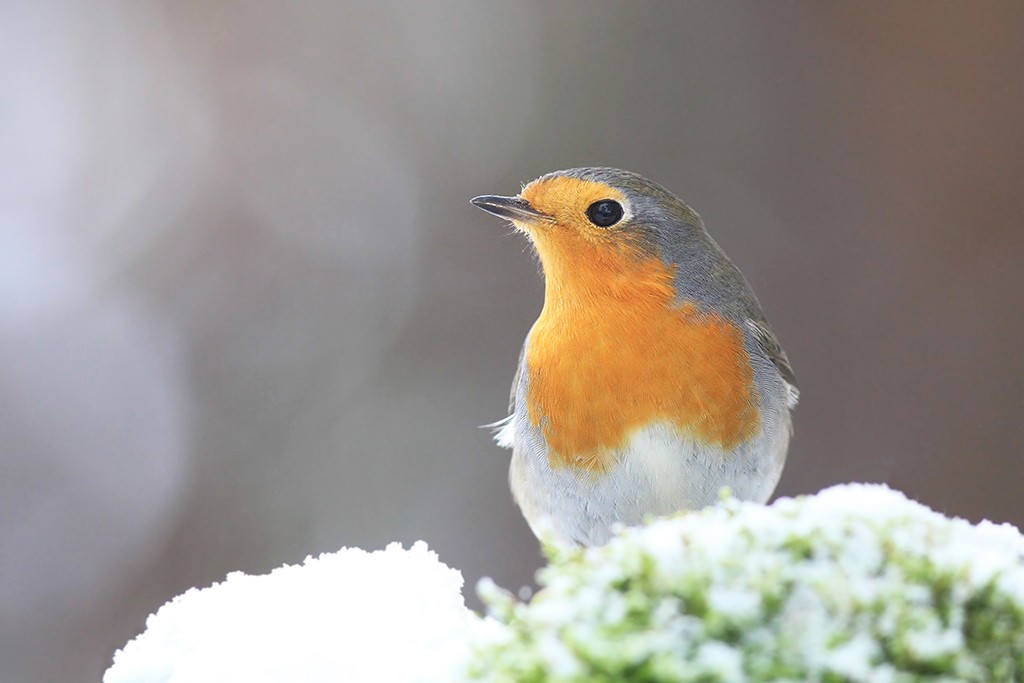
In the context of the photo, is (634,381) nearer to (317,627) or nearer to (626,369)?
(626,369)

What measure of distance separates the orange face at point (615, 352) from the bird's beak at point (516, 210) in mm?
21

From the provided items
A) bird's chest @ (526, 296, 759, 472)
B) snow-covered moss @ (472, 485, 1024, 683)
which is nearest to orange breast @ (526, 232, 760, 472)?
bird's chest @ (526, 296, 759, 472)

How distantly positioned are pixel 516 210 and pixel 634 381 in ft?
1.53

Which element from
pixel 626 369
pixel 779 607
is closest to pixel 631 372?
pixel 626 369

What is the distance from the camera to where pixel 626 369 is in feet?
4.94

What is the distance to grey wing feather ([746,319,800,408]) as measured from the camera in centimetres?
176

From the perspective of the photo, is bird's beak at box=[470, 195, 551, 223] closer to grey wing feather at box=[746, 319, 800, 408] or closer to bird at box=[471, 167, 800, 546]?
bird at box=[471, 167, 800, 546]

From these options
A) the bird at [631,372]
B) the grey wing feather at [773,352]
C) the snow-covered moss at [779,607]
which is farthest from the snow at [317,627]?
the grey wing feather at [773,352]

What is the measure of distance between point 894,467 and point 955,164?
115cm

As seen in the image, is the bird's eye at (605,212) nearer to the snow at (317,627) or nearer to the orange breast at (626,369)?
the orange breast at (626,369)

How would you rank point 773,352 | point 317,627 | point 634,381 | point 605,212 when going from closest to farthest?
point 317,627, point 634,381, point 605,212, point 773,352

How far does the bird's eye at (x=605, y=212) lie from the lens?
172 cm

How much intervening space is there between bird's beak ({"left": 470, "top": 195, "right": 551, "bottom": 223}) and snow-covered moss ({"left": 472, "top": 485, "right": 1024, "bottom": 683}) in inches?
46.5

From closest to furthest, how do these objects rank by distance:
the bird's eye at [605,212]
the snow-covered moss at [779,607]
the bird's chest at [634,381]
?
the snow-covered moss at [779,607] < the bird's chest at [634,381] < the bird's eye at [605,212]
